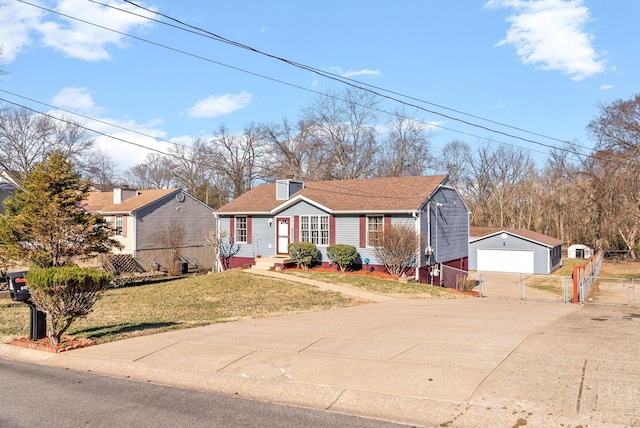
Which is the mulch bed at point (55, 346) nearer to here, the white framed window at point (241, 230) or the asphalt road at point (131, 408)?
the asphalt road at point (131, 408)

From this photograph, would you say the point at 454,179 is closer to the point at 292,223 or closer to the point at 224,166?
the point at 224,166

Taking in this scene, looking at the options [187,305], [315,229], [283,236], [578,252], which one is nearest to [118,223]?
[283,236]

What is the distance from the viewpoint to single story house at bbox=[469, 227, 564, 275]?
40.2 meters

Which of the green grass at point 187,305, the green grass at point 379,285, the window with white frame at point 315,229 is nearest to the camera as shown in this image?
the green grass at point 187,305

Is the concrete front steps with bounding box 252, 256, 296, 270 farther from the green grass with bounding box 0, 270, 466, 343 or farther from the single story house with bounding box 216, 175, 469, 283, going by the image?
the green grass with bounding box 0, 270, 466, 343

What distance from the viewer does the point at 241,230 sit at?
32469 mm

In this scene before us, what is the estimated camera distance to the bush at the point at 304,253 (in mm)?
27734

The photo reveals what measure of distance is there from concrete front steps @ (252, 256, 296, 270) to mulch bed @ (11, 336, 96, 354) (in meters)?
17.0

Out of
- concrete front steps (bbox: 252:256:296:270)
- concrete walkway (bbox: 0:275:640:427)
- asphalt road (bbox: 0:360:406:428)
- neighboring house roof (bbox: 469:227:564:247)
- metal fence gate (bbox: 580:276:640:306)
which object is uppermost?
neighboring house roof (bbox: 469:227:564:247)

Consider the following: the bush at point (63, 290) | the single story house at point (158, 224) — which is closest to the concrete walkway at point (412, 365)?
the bush at point (63, 290)

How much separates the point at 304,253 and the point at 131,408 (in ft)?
69.0

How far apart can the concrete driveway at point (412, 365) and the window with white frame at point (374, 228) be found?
1356cm

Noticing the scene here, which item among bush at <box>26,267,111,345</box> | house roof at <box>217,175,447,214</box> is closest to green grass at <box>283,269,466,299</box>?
house roof at <box>217,175,447,214</box>

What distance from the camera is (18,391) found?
7.59m
